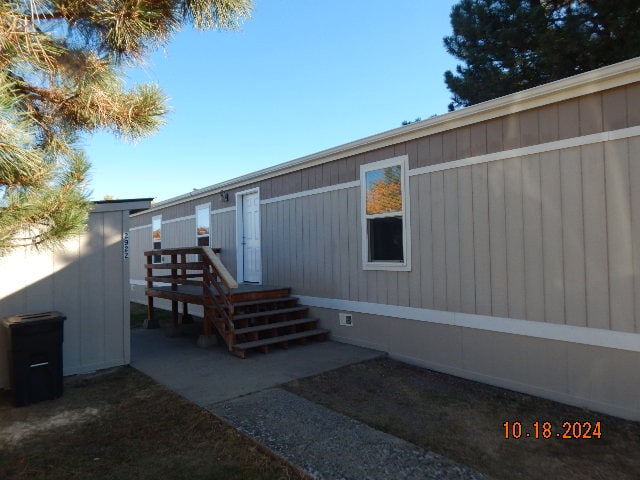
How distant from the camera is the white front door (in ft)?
26.9

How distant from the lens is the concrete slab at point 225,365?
441 centimetres

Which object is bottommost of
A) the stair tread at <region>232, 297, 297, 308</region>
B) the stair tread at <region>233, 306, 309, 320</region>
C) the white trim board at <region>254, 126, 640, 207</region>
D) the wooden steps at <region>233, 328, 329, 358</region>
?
the wooden steps at <region>233, 328, 329, 358</region>

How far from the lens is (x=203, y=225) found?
9.86 m

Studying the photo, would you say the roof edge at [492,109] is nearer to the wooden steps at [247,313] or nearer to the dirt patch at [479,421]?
the wooden steps at [247,313]

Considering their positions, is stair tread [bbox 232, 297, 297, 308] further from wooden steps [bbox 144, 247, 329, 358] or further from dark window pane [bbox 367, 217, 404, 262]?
dark window pane [bbox 367, 217, 404, 262]

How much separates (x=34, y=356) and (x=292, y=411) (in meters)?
2.71

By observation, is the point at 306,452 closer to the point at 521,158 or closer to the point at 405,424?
the point at 405,424

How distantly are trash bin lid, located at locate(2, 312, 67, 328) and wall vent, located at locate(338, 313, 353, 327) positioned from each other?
362 centimetres

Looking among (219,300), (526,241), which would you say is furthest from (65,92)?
(526,241)

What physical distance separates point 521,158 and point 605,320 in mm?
1732

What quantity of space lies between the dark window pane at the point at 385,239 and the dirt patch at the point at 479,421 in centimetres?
153

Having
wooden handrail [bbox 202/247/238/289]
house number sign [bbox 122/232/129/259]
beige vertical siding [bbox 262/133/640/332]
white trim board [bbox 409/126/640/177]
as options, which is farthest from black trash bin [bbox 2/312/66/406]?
white trim board [bbox 409/126/640/177]

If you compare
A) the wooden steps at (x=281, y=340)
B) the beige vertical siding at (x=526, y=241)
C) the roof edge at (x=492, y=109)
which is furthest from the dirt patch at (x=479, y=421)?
the roof edge at (x=492, y=109)

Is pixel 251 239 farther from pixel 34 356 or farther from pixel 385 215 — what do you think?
pixel 34 356
